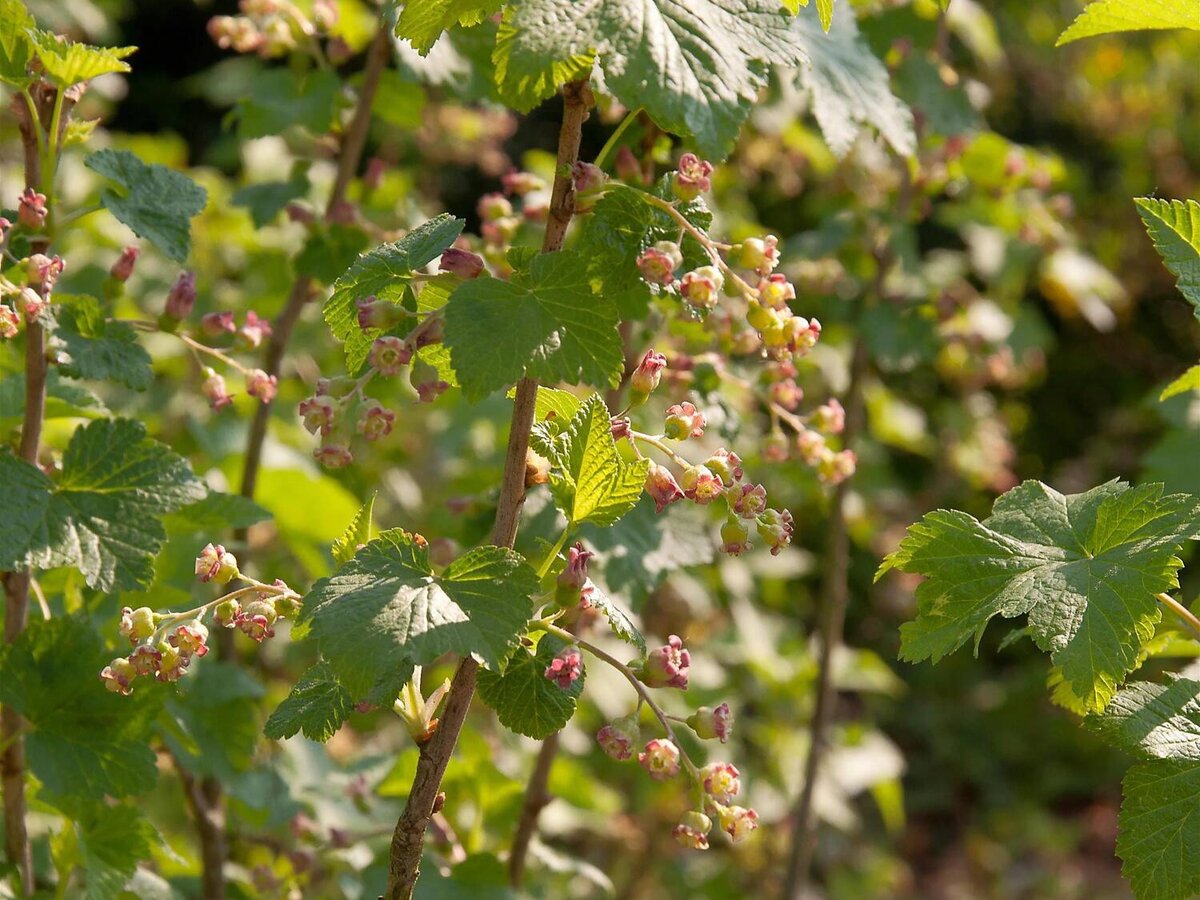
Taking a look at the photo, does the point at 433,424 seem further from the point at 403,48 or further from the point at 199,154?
the point at 199,154

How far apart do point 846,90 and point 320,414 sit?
0.91 m

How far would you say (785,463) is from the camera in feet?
6.48

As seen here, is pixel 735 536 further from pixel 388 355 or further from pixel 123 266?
pixel 123 266

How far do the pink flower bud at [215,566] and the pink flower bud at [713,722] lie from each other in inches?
15.1

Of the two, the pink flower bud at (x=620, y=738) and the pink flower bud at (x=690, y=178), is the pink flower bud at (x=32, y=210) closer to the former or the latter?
the pink flower bud at (x=690, y=178)

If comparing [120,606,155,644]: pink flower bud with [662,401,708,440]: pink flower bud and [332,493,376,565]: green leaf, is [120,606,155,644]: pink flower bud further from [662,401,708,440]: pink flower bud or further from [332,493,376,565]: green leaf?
[662,401,708,440]: pink flower bud

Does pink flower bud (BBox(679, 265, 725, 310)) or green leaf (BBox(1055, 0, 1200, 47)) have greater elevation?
green leaf (BBox(1055, 0, 1200, 47))

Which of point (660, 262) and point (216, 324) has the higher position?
point (660, 262)

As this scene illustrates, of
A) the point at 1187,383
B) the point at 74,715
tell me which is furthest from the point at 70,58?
the point at 1187,383

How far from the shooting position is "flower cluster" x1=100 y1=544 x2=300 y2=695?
3.20 ft

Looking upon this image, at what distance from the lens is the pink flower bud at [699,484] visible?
3.29 ft

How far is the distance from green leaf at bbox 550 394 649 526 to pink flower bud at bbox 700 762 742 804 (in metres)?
0.21

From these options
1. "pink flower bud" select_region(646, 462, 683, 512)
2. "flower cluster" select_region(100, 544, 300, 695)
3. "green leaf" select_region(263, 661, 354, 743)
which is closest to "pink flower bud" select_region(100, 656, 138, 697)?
"flower cluster" select_region(100, 544, 300, 695)

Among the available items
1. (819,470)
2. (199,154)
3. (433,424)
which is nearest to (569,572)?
(819,470)
